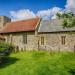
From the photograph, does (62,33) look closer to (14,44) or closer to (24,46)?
(24,46)

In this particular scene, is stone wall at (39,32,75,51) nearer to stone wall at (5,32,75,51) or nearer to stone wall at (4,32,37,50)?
stone wall at (5,32,75,51)

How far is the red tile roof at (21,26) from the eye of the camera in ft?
144

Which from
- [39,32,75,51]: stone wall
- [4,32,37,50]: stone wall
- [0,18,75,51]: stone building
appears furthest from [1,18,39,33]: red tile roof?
[39,32,75,51]: stone wall

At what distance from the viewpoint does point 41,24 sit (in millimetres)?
43625

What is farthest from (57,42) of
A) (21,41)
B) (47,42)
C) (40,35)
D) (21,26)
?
(21,26)

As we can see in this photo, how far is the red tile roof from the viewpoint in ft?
144

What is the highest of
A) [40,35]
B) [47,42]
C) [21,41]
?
[40,35]

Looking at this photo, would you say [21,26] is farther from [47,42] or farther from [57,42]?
[57,42]

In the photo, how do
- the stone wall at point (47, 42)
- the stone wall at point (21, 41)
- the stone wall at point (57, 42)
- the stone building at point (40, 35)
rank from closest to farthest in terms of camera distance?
1. the stone wall at point (57, 42)
2. the stone wall at point (47, 42)
3. the stone building at point (40, 35)
4. the stone wall at point (21, 41)

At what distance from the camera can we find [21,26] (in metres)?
46.2

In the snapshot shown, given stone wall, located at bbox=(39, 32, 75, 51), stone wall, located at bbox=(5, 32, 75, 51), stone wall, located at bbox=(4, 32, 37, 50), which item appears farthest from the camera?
stone wall, located at bbox=(4, 32, 37, 50)

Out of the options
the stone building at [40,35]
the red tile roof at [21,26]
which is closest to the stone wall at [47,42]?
the stone building at [40,35]

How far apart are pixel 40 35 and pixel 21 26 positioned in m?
6.43

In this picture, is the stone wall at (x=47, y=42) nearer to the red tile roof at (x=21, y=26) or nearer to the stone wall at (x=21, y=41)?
the stone wall at (x=21, y=41)
